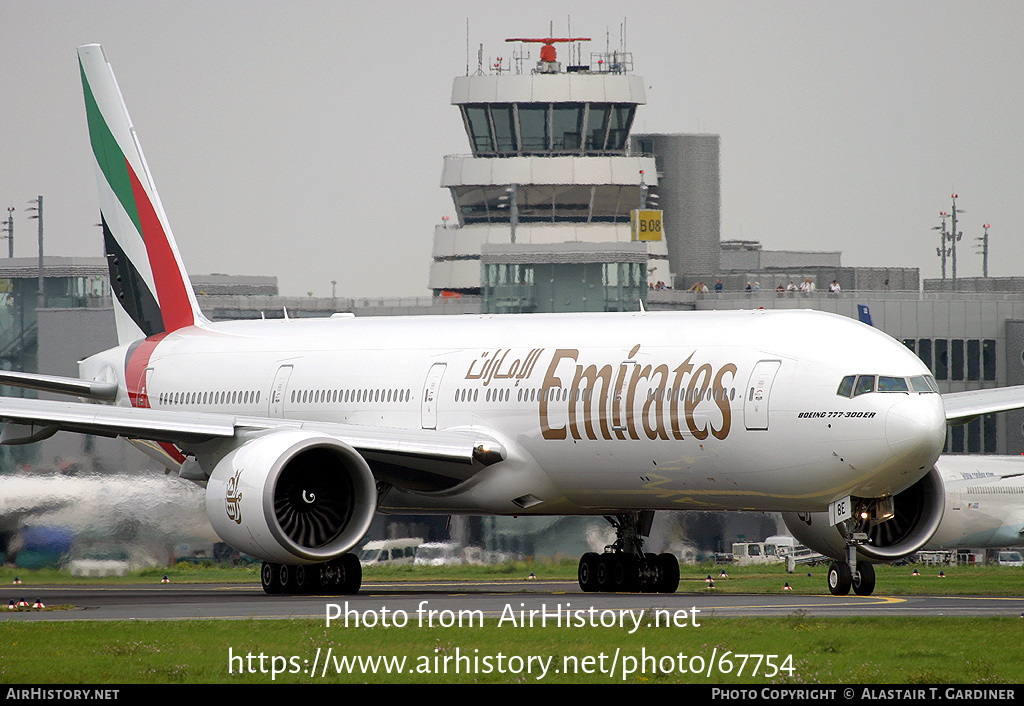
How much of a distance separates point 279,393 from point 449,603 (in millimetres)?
9618

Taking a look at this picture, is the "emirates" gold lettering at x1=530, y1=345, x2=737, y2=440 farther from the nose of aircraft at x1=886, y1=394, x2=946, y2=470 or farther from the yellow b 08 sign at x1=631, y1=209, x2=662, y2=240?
the yellow b 08 sign at x1=631, y1=209, x2=662, y2=240

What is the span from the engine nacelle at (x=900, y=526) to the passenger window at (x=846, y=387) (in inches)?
164

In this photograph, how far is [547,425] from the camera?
2664 cm

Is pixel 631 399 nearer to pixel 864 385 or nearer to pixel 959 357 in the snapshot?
pixel 864 385

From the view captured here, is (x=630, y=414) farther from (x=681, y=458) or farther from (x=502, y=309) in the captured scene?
(x=502, y=309)

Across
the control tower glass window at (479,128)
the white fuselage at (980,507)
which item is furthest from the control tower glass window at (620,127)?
the white fuselage at (980,507)

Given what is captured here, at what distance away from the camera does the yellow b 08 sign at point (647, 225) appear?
88.9 metres

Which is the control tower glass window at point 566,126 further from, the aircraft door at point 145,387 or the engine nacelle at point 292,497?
the engine nacelle at point 292,497

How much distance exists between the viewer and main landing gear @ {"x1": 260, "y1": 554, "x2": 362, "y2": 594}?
90.6 feet

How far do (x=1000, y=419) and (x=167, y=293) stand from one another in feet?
125

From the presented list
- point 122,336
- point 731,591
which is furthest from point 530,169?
point 731,591

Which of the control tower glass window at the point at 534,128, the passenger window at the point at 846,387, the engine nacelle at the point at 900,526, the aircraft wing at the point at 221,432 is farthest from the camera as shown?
the control tower glass window at the point at 534,128

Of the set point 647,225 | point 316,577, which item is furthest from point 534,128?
point 316,577

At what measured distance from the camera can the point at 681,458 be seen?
81.3 feet
